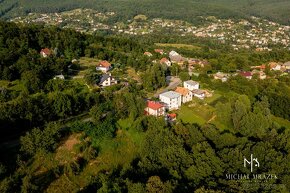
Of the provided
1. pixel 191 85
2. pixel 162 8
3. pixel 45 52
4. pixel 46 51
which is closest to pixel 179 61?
pixel 191 85

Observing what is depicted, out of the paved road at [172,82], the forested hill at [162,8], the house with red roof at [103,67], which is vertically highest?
the house with red roof at [103,67]

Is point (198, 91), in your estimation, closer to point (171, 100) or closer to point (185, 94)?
point (185, 94)

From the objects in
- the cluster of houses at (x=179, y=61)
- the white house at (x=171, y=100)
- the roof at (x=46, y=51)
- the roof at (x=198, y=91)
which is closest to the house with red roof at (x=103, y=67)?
the roof at (x=46, y=51)

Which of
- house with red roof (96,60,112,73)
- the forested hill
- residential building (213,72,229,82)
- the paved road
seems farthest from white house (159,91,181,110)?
the forested hill

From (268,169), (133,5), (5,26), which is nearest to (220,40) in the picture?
(133,5)

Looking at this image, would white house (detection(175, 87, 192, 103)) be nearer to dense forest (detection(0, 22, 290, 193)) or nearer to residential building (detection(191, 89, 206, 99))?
residential building (detection(191, 89, 206, 99))

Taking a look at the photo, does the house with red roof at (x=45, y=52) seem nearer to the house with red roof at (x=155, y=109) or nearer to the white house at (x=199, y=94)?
the house with red roof at (x=155, y=109)
